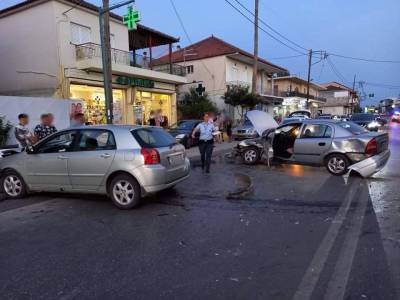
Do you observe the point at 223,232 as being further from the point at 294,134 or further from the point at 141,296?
the point at 294,134

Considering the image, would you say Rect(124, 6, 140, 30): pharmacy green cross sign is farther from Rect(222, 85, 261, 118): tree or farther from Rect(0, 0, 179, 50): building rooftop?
Rect(222, 85, 261, 118): tree

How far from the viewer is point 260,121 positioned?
1170 cm

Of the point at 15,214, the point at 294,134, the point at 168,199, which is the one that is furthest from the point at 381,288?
the point at 294,134

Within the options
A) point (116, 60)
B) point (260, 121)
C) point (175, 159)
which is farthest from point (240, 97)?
point (175, 159)

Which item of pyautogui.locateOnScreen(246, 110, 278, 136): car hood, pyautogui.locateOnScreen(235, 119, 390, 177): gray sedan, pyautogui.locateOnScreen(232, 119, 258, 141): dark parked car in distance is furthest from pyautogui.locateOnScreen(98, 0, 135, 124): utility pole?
pyautogui.locateOnScreen(232, 119, 258, 141): dark parked car in distance

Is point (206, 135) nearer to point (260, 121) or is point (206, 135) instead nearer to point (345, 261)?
point (260, 121)

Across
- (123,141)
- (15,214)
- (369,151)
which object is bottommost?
(15,214)

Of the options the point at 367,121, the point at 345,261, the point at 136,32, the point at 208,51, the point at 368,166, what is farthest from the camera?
the point at 208,51

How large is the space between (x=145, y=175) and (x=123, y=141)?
763 millimetres

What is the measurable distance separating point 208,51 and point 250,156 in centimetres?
2720

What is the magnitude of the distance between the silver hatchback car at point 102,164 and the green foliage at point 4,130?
683 cm

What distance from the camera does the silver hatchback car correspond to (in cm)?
654

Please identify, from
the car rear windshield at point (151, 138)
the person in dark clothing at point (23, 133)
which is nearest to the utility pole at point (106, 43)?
the person in dark clothing at point (23, 133)

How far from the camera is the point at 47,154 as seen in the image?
7.24m
